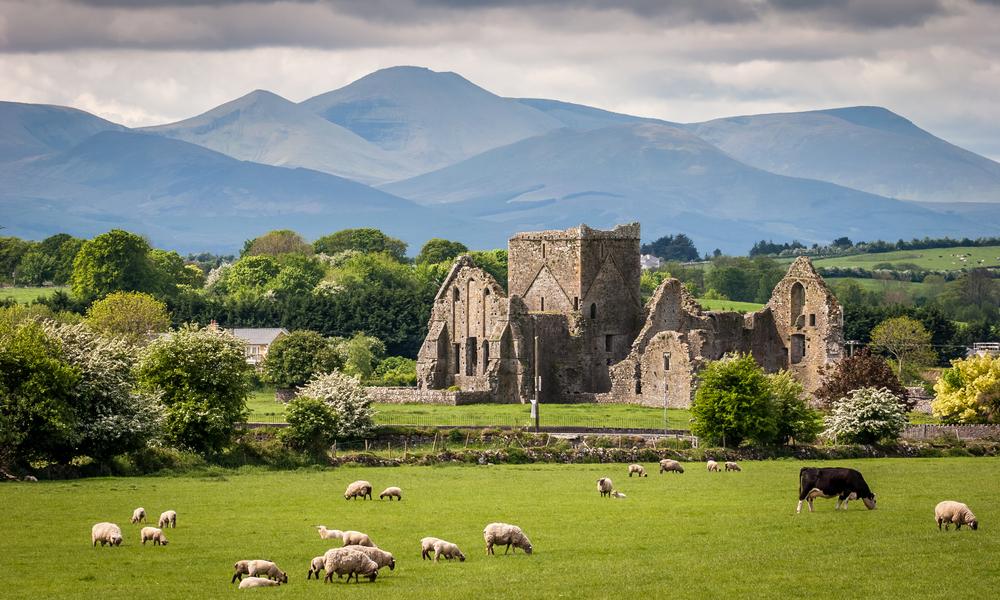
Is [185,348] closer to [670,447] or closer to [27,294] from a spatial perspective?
[670,447]

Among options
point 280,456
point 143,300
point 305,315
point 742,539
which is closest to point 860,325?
point 305,315

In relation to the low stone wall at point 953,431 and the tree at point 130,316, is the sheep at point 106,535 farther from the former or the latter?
the tree at point 130,316

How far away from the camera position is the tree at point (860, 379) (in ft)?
255

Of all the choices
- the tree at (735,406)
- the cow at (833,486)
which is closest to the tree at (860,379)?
the tree at (735,406)

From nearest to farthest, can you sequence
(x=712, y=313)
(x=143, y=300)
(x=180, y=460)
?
(x=180, y=460) → (x=712, y=313) → (x=143, y=300)

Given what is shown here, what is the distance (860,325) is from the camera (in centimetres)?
12300

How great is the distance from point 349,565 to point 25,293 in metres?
126

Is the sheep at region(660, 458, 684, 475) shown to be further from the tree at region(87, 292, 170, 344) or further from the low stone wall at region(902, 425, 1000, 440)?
the tree at region(87, 292, 170, 344)

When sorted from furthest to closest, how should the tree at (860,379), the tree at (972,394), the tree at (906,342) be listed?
the tree at (906,342), the tree at (860,379), the tree at (972,394)

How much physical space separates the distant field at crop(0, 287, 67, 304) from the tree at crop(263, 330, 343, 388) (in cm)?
5070

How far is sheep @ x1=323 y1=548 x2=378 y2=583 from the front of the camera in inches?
1275

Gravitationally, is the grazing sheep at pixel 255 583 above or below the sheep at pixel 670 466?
below

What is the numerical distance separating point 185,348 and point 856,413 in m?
28.1

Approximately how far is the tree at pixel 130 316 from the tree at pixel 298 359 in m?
13.3
